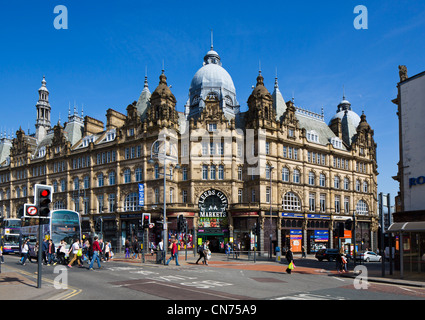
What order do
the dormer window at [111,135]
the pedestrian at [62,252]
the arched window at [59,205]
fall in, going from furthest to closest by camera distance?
the arched window at [59,205] < the dormer window at [111,135] < the pedestrian at [62,252]

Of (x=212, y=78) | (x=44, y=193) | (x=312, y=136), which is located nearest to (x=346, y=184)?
(x=312, y=136)

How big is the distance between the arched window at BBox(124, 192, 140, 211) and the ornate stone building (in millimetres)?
143

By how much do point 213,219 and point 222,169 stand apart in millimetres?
6744

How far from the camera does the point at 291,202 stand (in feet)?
185

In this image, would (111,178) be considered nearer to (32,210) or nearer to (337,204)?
(337,204)

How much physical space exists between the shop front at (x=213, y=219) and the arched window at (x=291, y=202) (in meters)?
8.57

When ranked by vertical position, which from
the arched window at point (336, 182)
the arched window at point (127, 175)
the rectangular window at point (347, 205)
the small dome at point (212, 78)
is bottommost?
the rectangular window at point (347, 205)

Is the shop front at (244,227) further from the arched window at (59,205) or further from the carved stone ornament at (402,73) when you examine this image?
the arched window at (59,205)

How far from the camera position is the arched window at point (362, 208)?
214 feet

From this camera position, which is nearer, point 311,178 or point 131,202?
point 131,202

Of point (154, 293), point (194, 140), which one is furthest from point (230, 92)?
point (154, 293)

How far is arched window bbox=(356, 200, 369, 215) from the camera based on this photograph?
65312mm

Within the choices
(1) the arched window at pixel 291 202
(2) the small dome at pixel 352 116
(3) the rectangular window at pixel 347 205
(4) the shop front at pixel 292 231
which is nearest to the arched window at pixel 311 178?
(1) the arched window at pixel 291 202
